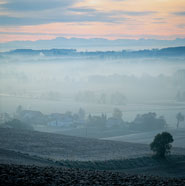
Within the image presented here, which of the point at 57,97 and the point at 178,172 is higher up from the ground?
the point at 57,97

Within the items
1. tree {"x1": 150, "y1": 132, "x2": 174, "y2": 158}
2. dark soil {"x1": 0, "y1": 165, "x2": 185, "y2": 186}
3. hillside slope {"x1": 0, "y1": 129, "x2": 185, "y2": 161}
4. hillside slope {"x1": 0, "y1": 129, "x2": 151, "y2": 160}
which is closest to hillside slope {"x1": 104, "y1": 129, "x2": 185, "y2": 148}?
hillside slope {"x1": 0, "y1": 129, "x2": 185, "y2": 161}

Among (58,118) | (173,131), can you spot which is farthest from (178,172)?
(58,118)

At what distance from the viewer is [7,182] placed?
12328 millimetres

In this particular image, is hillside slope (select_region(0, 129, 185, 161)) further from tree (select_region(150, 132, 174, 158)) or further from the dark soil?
the dark soil

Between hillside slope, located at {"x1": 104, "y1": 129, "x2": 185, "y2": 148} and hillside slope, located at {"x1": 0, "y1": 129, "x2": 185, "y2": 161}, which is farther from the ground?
hillside slope, located at {"x1": 104, "y1": 129, "x2": 185, "y2": 148}

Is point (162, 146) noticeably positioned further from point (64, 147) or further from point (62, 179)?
point (62, 179)

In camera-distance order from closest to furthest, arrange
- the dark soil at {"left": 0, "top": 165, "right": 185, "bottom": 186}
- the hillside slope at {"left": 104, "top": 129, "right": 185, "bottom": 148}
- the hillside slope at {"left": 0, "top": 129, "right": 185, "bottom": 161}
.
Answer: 1. the dark soil at {"left": 0, "top": 165, "right": 185, "bottom": 186}
2. the hillside slope at {"left": 0, "top": 129, "right": 185, "bottom": 161}
3. the hillside slope at {"left": 104, "top": 129, "right": 185, "bottom": 148}

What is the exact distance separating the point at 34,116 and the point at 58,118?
5.77m

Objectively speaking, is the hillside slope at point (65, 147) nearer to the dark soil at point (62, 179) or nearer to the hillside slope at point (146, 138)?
the hillside slope at point (146, 138)

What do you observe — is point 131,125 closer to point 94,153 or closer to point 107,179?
point 94,153

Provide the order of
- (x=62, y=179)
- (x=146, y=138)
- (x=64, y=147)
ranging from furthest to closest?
1. (x=146, y=138)
2. (x=64, y=147)
3. (x=62, y=179)

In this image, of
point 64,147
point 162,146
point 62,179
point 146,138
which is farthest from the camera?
point 146,138

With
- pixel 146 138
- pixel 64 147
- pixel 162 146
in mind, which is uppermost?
pixel 162 146

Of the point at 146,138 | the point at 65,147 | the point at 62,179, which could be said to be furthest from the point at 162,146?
the point at 146,138
